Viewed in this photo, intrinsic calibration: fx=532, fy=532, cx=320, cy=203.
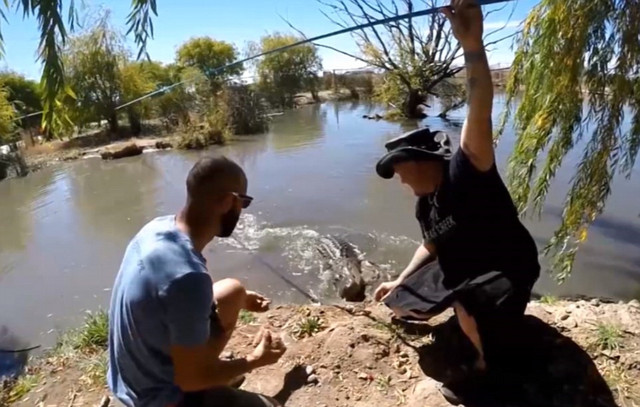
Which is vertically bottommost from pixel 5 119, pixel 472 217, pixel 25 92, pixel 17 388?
pixel 17 388

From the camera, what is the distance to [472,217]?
6.57ft

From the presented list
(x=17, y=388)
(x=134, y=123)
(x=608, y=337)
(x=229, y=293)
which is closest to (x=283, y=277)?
(x=17, y=388)

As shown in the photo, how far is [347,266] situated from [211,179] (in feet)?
10.7

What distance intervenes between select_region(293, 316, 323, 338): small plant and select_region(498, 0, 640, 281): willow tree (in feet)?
5.73

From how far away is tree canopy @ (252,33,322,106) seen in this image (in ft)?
83.3

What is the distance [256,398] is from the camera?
188cm

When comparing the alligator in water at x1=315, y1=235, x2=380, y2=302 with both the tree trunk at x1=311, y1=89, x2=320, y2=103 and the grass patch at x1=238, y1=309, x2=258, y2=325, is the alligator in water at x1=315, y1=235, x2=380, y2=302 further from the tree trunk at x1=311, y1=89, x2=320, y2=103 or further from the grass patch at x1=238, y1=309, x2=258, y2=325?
the tree trunk at x1=311, y1=89, x2=320, y2=103

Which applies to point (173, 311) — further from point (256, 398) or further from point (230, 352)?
point (230, 352)

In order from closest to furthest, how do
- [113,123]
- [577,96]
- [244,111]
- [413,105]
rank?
[577,96], [244,111], [113,123], [413,105]

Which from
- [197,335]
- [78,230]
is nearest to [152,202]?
[78,230]

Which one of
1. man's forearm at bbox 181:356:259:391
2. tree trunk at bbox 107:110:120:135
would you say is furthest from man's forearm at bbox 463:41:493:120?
tree trunk at bbox 107:110:120:135

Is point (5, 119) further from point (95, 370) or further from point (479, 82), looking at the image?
point (479, 82)

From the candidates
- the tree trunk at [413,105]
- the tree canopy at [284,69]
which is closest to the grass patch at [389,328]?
the tree trunk at [413,105]

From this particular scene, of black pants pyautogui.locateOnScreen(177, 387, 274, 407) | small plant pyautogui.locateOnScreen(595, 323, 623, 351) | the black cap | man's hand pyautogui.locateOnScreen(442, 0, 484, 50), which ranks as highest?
man's hand pyautogui.locateOnScreen(442, 0, 484, 50)
